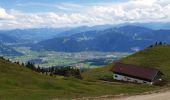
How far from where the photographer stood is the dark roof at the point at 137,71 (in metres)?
148

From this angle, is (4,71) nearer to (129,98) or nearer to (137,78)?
(129,98)

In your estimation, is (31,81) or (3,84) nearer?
(3,84)

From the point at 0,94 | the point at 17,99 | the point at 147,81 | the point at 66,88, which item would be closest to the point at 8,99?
the point at 17,99

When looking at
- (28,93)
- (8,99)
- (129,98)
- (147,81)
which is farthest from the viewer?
(147,81)

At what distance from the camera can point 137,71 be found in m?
153

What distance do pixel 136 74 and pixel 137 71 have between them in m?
2.49

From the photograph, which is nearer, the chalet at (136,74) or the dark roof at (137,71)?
the chalet at (136,74)

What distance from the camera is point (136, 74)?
151 meters

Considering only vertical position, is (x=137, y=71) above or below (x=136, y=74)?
above

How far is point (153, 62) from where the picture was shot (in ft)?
647

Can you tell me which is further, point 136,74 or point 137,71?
point 137,71

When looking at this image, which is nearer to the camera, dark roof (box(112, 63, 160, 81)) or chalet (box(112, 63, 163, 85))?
chalet (box(112, 63, 163, 85))

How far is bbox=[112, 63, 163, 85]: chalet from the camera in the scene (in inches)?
5797

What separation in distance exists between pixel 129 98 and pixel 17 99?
685 inches
